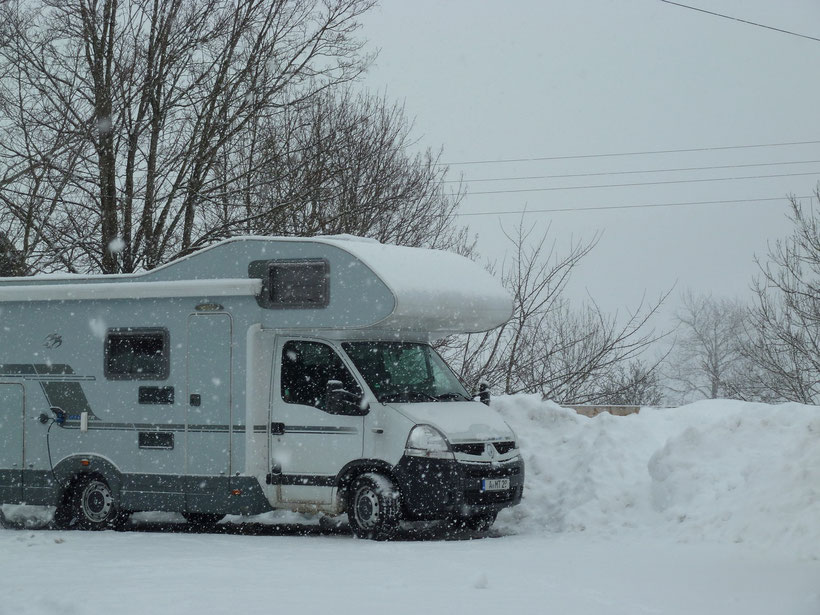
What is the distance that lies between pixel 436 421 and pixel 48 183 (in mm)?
8527

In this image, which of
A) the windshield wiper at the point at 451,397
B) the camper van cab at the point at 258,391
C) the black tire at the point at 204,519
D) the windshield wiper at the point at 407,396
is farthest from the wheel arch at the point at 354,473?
the black tire at the point at 204,519

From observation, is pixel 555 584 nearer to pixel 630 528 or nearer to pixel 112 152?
pixel 630 528

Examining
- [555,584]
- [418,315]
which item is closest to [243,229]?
[418,315]

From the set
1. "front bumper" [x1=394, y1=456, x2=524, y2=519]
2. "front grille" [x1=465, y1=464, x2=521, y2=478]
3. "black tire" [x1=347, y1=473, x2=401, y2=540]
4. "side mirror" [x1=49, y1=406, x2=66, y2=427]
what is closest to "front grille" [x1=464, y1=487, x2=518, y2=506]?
"front bumper" [x1=394, y1=456, x2=524, y2=519]

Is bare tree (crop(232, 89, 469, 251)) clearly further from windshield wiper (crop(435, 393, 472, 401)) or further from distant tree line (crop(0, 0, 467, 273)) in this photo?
windshield wiper (crop(435, 393, 472, 401))

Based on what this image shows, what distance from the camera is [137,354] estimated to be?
1271 cm

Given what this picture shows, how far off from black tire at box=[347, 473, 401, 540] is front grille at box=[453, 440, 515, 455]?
0.75 m

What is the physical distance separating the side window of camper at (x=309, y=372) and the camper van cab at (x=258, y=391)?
17 millimetres

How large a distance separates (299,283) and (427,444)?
7.06ft

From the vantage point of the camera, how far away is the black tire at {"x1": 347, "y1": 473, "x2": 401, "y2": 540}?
11.2 metres

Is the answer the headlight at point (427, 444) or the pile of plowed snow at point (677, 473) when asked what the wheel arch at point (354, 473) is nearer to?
the headlight at point (427, 444)

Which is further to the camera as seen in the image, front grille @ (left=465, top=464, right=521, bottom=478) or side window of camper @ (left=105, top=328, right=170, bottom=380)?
side window of camper @ (left=105, top=328, right=170, bottom=380)

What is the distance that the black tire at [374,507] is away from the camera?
36.7ft

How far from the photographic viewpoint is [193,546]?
10.8 meters
